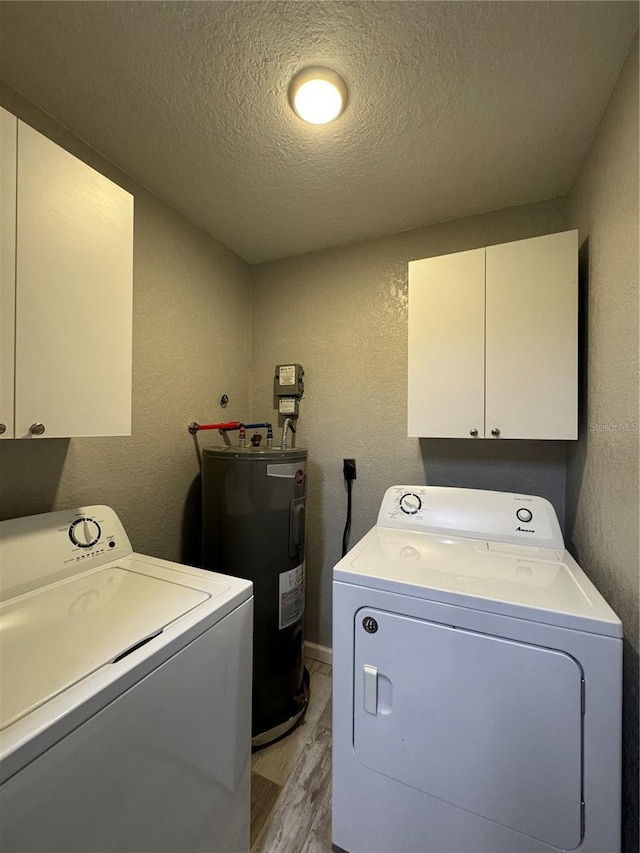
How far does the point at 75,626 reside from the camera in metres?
0.80

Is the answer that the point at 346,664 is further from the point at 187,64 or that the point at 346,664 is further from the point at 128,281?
the point at 187,64

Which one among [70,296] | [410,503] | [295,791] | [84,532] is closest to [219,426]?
[84,532]

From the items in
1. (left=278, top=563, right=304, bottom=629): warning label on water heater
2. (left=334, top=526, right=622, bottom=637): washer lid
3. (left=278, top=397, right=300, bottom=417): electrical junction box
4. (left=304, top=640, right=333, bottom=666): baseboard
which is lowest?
(left=304, top=640, right=333, bottom=666): baseboard

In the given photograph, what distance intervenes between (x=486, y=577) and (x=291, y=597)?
0.94 m

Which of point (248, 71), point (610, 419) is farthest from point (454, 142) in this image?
point (610, 419)

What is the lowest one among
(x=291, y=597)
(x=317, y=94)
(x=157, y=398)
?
(x=291, y=597)

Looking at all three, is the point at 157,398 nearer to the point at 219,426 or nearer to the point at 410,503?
the point at 219,426

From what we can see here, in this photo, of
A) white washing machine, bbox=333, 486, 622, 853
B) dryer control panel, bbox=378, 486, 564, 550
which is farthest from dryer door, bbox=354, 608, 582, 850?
dryer control panel, bbox=378, 486, 564, 550

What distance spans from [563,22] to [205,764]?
2.12 m

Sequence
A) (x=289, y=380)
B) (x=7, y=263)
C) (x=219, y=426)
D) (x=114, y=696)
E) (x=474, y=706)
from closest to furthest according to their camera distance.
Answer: (x=114, y=696), (x=7, y=263), (x=474, y=706), (x=219, y=426), (x=289, y=380)

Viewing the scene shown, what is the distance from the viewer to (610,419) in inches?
42.1

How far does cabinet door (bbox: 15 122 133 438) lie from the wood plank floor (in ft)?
4.78

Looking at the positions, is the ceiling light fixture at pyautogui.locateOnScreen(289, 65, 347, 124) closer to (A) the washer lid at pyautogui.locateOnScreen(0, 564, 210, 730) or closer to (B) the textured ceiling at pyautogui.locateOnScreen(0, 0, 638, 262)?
(B) the textured ceiling at pyautogui.locateOnScreen(0, 0, 638, 262)

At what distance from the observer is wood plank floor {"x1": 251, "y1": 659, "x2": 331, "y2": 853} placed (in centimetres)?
113
